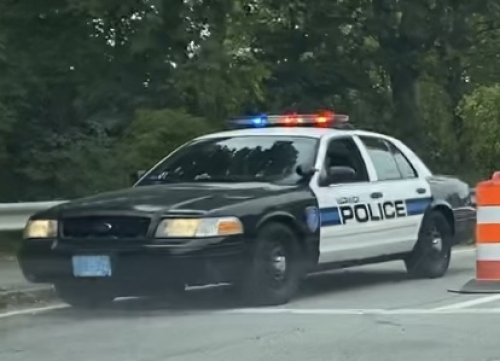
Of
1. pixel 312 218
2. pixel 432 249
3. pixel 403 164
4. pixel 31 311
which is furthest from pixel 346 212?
pixel 31 311

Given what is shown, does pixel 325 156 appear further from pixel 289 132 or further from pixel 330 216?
pixel 330 216

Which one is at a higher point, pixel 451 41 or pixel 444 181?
pixel 451 41

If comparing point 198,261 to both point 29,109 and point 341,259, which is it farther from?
point 29,109

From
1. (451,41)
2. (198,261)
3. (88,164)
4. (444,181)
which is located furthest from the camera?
(451,41)

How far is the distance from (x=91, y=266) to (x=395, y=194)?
3.48m

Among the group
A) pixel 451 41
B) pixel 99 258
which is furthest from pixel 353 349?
pixel 451 41

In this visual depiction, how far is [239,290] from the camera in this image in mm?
10930

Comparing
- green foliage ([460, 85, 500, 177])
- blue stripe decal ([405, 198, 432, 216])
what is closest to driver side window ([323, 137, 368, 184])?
blue stripe decal ([405, 198, 432, 216])

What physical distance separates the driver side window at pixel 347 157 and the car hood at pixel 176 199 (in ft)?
3.36

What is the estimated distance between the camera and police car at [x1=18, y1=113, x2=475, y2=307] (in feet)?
34.1

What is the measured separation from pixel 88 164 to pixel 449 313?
7.75m

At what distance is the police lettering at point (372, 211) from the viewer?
12.0m

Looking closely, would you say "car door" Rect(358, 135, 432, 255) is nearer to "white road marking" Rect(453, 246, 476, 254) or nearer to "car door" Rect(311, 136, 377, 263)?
Answer: "car door" Rect(311, 136, 377, 263)

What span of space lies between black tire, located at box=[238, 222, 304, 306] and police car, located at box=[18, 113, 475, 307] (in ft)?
0.04
